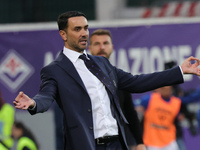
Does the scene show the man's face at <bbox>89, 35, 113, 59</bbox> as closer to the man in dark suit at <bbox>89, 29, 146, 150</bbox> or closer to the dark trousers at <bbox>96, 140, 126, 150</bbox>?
the man in dark suit at <bbox>89, 29, 146, 150</bbox>

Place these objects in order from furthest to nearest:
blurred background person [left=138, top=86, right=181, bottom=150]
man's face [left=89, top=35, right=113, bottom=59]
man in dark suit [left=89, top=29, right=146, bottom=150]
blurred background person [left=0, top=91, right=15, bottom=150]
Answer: blurred background person [left=0, top=91, right=15, bottom=150], blurred background person [left=138, top=86, right=181, bottom=150], man's face [left=89, top=35, right=113, bottom=59], man in dark suit [left=89, top=29, right=146, bottom=150]

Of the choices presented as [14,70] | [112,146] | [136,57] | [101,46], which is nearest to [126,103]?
[101,46]

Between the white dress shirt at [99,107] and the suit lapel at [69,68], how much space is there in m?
0.04

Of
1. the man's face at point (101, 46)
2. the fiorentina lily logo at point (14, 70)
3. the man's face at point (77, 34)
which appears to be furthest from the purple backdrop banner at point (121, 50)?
the man's face at point (77, 34)

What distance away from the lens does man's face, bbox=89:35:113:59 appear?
20.2 feet

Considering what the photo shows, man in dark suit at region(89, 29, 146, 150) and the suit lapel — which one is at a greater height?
the suit lapel

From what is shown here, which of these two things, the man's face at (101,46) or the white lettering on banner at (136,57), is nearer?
the man's face at (101,46)

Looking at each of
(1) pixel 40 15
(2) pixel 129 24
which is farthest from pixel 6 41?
(1) pixel 40 15

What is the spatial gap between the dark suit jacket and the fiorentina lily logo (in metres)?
4.82

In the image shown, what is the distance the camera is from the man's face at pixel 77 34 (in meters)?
4.40

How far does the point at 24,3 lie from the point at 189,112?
580 cm

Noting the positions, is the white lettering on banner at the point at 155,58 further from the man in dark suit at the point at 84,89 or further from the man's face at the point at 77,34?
the man's face at the point at 77,34

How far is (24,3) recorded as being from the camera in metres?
13.5

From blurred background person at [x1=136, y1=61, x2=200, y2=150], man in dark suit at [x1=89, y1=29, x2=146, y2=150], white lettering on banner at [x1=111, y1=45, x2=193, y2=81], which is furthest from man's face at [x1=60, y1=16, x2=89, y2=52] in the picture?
white lettering on banner at [x1=111, y1=45, x2=193, y2=81]
